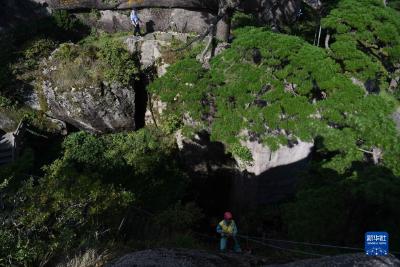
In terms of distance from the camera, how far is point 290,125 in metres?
11.2

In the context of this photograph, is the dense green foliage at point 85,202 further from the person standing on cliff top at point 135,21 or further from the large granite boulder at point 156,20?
the large granite boulder at point 156,20

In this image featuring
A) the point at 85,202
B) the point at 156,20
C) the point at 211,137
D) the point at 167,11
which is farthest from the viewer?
the point at 156,20

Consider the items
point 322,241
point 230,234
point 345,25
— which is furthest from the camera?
point 345,25

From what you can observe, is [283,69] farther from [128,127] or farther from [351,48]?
[128,127]

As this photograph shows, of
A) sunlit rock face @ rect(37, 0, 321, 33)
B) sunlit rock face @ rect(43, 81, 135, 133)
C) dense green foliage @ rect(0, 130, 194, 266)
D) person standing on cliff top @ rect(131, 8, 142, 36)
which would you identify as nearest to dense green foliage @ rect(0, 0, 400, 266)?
dense green foliage @ rect(0, 130, 194, 266)

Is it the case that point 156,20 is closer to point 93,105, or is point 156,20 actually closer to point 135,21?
point 135,21

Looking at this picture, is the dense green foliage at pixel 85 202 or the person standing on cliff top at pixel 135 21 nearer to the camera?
the dense green foliage at pixel 85 202

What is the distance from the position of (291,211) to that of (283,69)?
422 cm

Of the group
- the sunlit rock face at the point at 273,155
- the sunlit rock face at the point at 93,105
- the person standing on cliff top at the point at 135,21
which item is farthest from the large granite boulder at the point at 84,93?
the sunlit rock face at the point at 273,155

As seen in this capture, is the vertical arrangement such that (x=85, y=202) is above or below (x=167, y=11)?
below

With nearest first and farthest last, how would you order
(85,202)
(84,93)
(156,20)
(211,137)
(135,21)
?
(85,202) < (211,137) < (84,93) < (135,21) < (156,20)

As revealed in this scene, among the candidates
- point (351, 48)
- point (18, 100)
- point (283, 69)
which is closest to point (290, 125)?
point (283, 69)

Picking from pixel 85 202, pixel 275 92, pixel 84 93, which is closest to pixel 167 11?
pixel 84 93

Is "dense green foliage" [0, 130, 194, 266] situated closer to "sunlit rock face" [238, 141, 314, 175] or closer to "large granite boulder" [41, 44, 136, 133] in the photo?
"large granite boulder" [41, 44, 136, 133]
